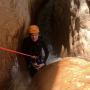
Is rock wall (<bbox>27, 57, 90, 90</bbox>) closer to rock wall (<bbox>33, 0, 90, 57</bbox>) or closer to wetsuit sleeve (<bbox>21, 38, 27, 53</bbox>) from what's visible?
rock wall (<bbox>33, 0, 90, 57</bbox>)

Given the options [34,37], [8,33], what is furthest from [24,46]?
[8,33]

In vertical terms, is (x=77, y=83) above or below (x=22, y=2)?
below

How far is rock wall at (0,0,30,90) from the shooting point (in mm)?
3221

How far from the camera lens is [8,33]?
3.39 m

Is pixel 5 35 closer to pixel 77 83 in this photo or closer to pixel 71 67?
pixel 71 67

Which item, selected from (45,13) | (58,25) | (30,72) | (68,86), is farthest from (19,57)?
(45,13)

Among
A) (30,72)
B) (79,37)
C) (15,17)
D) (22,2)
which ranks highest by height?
(22,2)

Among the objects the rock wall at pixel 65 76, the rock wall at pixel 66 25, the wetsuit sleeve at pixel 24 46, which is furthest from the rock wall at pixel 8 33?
the rock wall at pixel 66 25

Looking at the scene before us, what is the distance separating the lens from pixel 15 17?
364cm

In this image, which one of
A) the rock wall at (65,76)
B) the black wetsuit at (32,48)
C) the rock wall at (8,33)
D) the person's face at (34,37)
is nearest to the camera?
the rock wall at (65,76)

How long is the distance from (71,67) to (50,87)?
38cm

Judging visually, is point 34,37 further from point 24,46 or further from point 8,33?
point 8,33

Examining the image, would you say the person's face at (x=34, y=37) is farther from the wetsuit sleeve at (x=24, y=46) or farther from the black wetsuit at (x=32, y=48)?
the wetsuit sleeve at (x=24, y=46)

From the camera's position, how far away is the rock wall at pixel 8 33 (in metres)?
3.22
